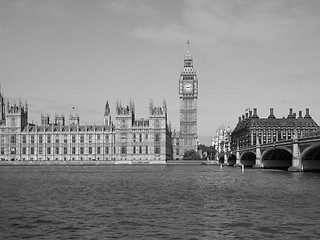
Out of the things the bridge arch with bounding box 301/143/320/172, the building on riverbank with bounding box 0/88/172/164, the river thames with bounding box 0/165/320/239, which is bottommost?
the river thames with bounding box 0/165/320/239

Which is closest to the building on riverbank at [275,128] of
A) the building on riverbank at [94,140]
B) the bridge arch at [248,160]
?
the building on riverbank at [94,140]

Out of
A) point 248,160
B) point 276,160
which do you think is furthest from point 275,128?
point 276,160

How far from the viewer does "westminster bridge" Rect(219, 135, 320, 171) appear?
3061 inches

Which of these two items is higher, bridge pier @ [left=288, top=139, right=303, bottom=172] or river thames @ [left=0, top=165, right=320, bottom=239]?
bridge pier @ [left=288, top=139, right=303, bottom=172]

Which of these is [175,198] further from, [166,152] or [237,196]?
[166,152]

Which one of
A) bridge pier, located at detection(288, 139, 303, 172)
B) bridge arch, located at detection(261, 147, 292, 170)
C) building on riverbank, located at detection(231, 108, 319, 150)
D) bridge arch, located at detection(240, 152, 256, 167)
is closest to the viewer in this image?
bridge pier, located at detection(288, 139, 303, 172)

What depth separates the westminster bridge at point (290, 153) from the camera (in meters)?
77.8

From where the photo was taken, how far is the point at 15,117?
18188cm

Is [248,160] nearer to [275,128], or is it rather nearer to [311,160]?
[275,128]

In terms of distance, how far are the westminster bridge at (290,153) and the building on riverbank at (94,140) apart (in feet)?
131

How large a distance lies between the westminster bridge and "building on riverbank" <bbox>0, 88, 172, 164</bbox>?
40.0 metres

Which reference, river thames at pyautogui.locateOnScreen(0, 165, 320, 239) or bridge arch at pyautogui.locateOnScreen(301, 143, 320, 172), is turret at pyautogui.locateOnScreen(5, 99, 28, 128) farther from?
river thames at pyautogui.locateOnScreen(0, 165, 320, 239)

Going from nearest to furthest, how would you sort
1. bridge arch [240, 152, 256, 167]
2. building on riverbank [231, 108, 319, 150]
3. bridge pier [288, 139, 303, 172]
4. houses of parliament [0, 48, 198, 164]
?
bridge pier [288, 139, 303, 172]
bridge arch [240, 152, 256, 167]
houses of parliament [0, 48, 198, 164]
building on riverbank [231, 108, 319, 150]

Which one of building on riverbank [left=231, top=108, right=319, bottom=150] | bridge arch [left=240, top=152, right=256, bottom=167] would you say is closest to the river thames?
bridge arch [left=240, top=152, right=256, bottom=167]
